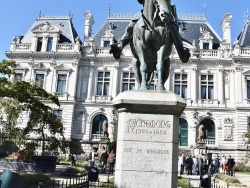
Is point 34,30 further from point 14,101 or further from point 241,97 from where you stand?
point 241,97

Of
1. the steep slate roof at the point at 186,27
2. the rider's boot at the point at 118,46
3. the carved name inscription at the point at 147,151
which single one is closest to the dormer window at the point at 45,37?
the steep slate roof at the point at 186,27

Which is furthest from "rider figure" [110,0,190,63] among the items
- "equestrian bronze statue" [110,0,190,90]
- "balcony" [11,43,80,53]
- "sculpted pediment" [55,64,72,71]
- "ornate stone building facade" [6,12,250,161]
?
"balcony" [11,43,80,53]

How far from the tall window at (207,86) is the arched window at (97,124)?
13.8m

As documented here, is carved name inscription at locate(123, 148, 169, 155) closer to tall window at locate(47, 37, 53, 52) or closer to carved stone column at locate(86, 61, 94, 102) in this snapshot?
carved stone column at locate(86, 61, 94, 102)

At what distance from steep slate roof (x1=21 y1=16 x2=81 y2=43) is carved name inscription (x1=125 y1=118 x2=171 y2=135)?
37941 mm

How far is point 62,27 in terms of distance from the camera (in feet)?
148

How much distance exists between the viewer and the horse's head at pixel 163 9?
22.9 feet

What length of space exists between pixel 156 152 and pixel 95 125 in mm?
33418

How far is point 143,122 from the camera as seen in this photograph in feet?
21.4

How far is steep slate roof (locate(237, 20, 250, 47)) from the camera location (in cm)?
4086

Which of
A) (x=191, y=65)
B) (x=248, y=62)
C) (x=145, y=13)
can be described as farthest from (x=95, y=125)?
(x=145, y=13)

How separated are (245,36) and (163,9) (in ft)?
129

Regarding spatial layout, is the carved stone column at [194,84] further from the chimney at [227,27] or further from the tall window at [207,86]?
the chimney at [227,27]

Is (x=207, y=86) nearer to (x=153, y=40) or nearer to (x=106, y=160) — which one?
(x=106, y=160)
